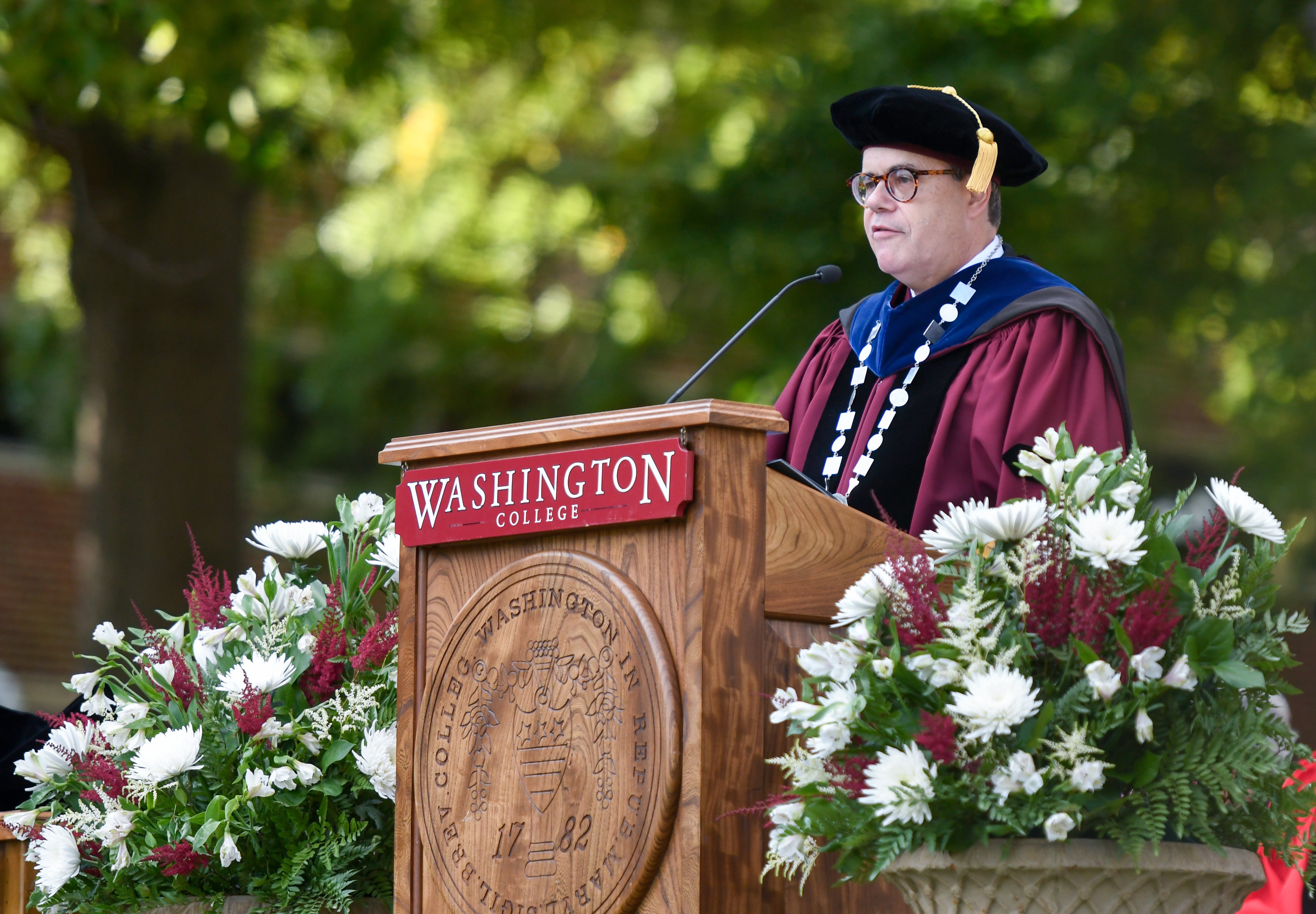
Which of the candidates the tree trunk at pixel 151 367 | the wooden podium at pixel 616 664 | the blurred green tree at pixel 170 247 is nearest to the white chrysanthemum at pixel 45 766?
the wooden podium at pixel 616 664

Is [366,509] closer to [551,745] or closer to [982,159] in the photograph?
[551,745]

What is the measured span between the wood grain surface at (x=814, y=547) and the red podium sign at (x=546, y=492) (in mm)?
171

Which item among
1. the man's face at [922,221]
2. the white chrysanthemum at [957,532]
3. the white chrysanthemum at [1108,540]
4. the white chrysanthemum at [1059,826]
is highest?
the man's face at [922,221]

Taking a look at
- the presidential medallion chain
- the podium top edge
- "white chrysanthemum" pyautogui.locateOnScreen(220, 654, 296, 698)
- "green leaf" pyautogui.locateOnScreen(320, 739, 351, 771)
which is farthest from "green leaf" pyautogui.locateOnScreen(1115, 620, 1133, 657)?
"white chrysanthemum" pyautogui.locateOnScreen(220, 654, 296, 698)

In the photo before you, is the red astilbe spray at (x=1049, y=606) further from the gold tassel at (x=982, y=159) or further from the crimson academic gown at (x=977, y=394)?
the gold tassel at (x=982, y=159)

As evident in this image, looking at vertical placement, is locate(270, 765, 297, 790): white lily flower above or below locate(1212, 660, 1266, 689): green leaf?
above

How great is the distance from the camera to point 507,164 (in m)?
12.5

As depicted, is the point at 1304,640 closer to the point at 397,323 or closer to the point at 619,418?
the point at 397,323

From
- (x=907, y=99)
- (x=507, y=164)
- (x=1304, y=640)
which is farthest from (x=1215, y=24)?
(x=907, y=99)

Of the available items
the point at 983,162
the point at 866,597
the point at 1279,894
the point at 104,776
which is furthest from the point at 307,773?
the point at 1279,894

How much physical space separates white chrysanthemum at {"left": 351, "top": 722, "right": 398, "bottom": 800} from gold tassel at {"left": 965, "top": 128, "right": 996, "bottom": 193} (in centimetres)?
150

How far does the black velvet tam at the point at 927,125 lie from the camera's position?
12.0 feet

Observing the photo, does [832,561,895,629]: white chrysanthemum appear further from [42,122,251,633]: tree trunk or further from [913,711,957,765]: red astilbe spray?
[42,122,251,633]: tree trunk

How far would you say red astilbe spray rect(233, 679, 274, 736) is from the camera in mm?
3428
